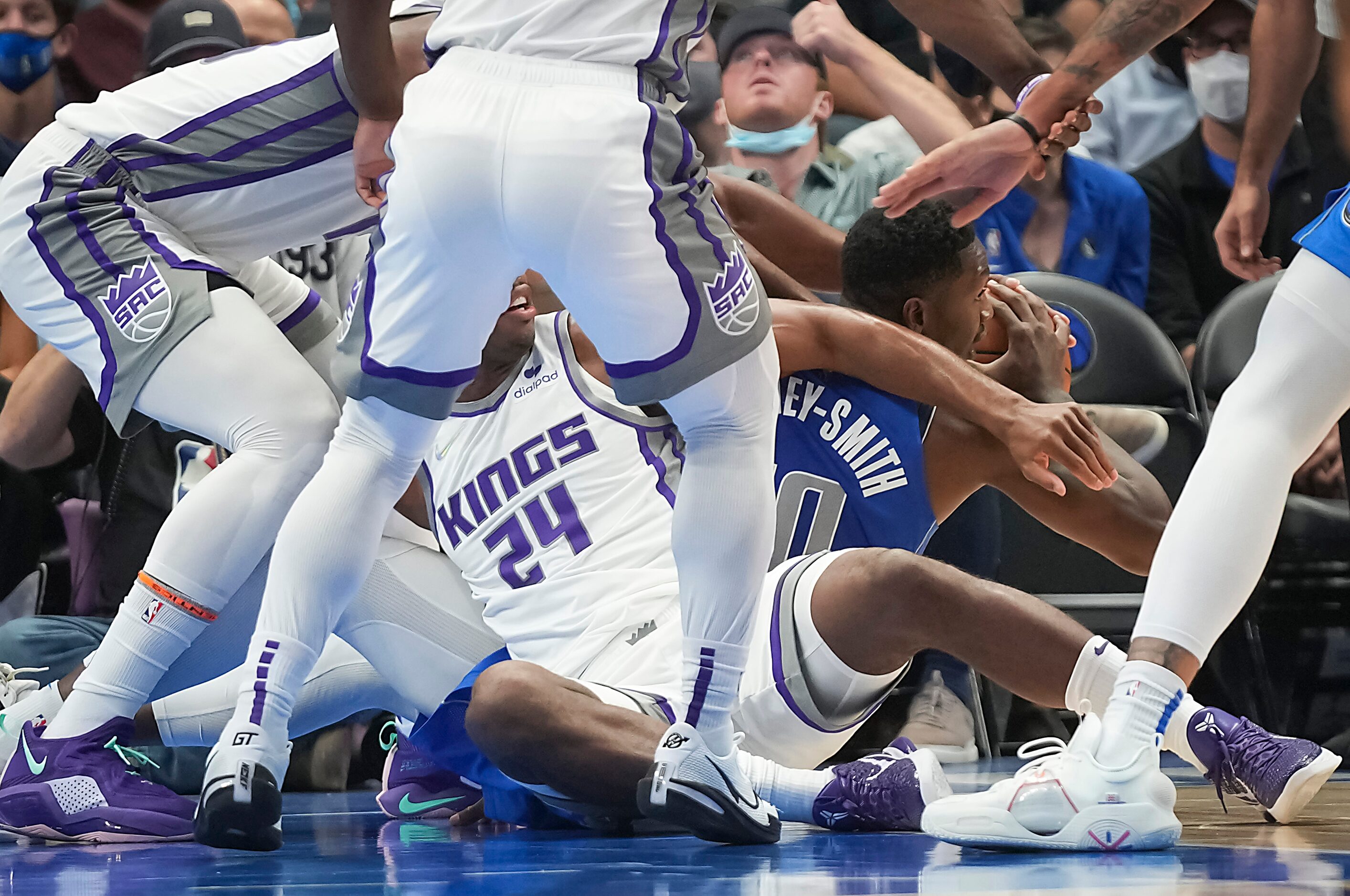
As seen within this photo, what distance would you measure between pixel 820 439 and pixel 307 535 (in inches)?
46.0

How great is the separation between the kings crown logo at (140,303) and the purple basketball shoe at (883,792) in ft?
4.15

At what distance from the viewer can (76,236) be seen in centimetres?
238

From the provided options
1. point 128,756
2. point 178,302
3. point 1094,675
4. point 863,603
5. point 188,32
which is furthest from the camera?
point 188,32

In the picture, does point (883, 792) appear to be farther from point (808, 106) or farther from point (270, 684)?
point (808, 106)

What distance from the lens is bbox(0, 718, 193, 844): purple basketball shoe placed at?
2.21m

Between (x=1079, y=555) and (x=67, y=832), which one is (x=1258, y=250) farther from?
(x=67, y=832)

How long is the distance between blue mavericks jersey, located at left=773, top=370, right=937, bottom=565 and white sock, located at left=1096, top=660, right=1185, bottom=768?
3.11ft

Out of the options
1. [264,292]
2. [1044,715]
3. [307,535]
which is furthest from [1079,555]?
[307,535]

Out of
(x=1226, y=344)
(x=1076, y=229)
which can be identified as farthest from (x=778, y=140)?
(x=1226, y=344)

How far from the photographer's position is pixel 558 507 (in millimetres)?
2463

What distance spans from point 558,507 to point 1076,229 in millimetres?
2770

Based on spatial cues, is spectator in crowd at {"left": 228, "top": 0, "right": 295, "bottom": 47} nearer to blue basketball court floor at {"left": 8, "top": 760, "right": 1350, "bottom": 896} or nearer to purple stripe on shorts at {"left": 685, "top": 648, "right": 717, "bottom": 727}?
blue basketball court floor at {"left": 8, "top": 760, "right": 1350, "bottom": 896}

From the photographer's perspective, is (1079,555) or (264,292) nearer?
(264,292)

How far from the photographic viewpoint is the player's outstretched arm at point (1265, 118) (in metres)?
2.49
